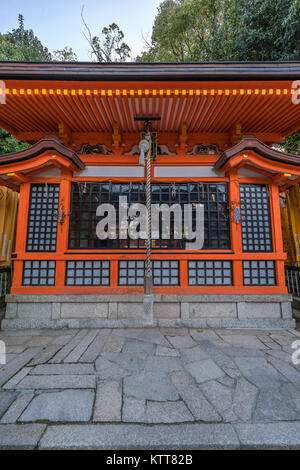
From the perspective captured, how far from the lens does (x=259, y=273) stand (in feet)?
17.6

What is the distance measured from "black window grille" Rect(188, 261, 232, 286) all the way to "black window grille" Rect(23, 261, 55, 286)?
376 centimetres

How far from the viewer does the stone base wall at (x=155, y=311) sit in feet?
16.4

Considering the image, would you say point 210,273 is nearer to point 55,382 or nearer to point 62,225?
point 55,382

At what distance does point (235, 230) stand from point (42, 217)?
5376 millimetres

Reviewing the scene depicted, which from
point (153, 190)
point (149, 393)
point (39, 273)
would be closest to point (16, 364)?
point (39, 273)

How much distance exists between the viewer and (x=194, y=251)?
539 centimetres

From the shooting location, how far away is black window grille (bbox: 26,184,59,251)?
538 cm

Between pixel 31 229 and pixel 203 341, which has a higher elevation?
pixel 31 229

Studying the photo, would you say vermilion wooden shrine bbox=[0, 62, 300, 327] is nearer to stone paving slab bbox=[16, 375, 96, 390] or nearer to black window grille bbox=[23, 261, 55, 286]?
black window grille bbox=[23, 261, 55, 286]

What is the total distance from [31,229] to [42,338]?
281 cm

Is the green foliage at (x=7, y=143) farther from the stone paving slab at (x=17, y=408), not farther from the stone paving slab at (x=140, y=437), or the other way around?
the stone paving slab at (x=140, y=437)

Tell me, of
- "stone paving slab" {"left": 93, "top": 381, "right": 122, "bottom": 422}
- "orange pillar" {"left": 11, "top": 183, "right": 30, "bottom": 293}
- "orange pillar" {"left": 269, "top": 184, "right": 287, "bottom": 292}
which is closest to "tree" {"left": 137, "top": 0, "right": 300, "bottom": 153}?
"orange pillar" {"left": 269, "top": 184, "right": 287, "bottom": 292}
